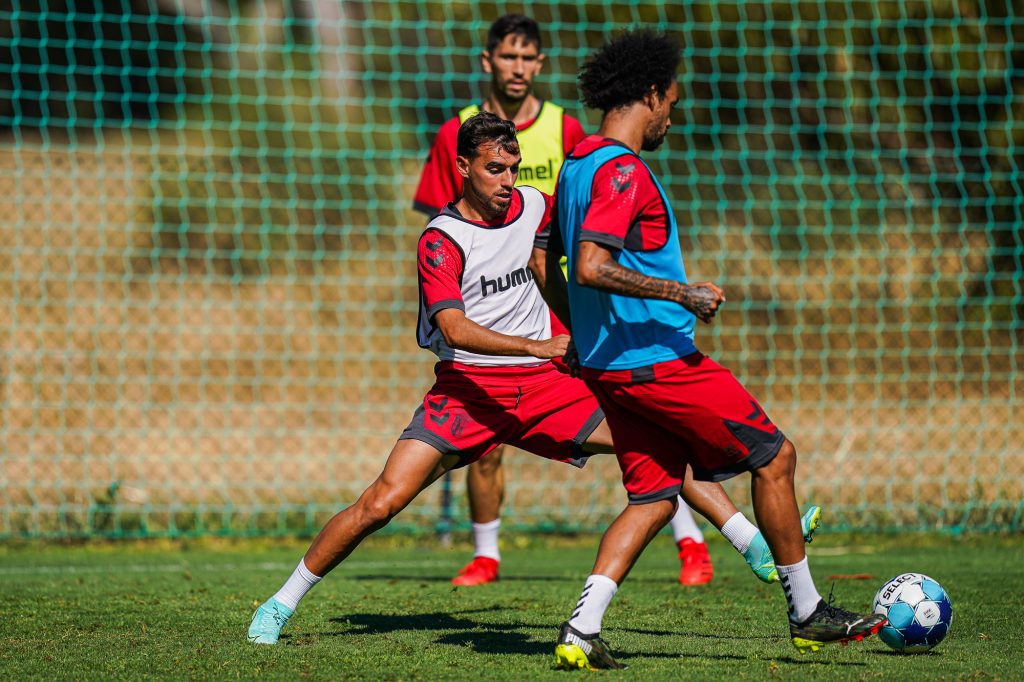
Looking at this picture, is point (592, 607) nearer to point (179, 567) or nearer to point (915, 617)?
point (915, 617)

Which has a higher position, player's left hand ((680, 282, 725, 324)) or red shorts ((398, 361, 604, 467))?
player's left hand ((680, 282, 725, 324))

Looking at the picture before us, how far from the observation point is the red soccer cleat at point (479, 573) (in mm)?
6746

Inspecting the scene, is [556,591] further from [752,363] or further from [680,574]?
[752,363]

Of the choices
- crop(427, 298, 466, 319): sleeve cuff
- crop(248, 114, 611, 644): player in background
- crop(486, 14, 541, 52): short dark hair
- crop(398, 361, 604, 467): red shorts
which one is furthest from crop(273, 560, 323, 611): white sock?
crop(486, 14, 541, 52): short dark hair

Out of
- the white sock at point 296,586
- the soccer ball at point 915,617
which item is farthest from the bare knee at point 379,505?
the soccer ball at point 915,617

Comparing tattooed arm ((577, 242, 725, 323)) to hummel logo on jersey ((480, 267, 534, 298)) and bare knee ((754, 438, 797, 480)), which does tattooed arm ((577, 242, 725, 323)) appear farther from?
hummel logo on jersey ((480, 267, 534, 298))

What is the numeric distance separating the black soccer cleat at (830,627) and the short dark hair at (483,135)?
80.3 inches

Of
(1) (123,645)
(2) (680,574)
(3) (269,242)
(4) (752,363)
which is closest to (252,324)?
(3) (269,242)

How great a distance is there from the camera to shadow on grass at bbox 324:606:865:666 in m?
4.73

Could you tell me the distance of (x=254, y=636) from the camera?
4.94 m

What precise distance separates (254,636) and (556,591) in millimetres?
1947

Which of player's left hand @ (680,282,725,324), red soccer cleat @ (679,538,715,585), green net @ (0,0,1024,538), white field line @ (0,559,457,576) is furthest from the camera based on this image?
green net @ (0,0,1024,538)

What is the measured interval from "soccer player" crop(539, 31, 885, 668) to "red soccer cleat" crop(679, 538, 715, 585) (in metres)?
2.13

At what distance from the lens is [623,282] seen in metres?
4.12
